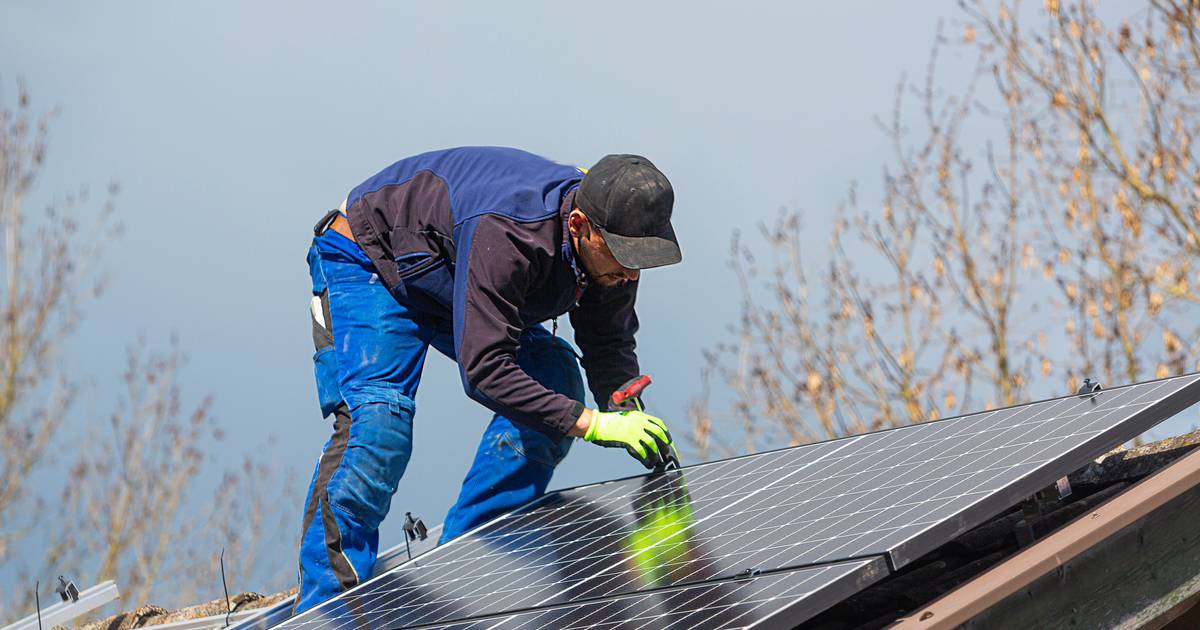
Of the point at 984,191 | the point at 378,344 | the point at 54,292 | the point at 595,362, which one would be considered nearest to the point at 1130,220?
the point at 984,191

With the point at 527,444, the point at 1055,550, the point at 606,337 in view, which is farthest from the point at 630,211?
the point at 1055,550

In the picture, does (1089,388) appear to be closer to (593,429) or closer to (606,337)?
(593,429)

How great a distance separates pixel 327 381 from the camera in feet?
18.4

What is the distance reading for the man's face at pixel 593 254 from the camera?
523 centimetres

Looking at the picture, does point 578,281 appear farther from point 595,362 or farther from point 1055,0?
point 1055,0

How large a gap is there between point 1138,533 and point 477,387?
233cm

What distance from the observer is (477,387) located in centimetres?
510

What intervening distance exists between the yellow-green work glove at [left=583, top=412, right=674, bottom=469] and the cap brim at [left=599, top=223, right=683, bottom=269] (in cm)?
60

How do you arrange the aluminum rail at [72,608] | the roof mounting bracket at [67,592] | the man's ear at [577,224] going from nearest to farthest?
the man's ear at [577,224] → the aluminum rail at [72,608] → the roof mounting bracket at [67,592]

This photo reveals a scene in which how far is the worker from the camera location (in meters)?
5.12

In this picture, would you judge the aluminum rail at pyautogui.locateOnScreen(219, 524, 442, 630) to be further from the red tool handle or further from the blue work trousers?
the red tool handle

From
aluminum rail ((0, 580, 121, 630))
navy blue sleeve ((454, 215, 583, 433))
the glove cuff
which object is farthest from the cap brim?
aluminum rail ((0, 580, 121, 630))

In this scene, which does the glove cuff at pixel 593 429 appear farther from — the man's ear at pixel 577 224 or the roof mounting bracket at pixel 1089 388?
the roof mounting bracket at pixel 1089 388

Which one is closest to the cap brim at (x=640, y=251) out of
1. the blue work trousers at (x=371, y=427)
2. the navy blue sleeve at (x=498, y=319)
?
the navy blue sleeve at (x=498, y=319)
